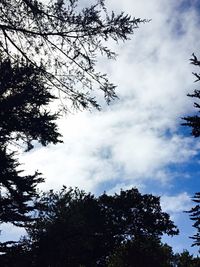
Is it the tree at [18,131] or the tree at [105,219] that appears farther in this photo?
the tree at [105,219]

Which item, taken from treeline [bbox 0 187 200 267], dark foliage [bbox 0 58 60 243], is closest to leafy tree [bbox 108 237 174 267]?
treeline [bbox 0 187 200 267]

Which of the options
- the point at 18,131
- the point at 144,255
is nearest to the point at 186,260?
the point at 144,255

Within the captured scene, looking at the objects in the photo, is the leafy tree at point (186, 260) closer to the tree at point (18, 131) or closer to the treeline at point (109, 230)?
the treeline at point (109, 230)

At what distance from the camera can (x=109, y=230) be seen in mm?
44188

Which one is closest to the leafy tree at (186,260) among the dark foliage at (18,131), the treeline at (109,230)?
the treeline at (109,230)

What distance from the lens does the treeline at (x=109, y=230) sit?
24719 mm

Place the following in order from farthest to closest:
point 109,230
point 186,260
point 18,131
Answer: point 109,230 → point 186,260 → point 18,131

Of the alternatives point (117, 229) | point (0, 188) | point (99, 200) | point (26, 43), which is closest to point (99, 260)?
point (117, 229)

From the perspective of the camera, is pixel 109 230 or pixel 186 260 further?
pixel 109 230

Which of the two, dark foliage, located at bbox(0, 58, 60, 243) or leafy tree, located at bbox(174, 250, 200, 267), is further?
leafy tree, located at bbox(174, 250, 200, 267)

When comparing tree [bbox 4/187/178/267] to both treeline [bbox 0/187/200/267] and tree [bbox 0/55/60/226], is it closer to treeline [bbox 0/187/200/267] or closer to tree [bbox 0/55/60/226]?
treeline [bbox 0/187/200/267]

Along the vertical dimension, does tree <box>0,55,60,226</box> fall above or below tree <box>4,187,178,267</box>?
below

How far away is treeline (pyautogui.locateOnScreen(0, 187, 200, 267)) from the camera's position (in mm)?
24719

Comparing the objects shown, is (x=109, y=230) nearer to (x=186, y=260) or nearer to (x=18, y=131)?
(x=186, y=260)
